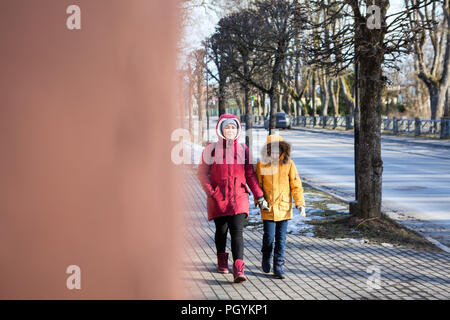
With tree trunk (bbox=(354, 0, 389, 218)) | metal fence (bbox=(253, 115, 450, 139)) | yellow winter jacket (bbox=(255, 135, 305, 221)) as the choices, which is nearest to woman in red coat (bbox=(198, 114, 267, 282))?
yellow winter jacket (bbox=(255, 135, 305, 221))

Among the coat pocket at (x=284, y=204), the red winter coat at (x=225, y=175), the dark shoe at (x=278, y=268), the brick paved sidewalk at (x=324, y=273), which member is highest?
the red winter coat at (x=225, y=175)

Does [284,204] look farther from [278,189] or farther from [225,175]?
[225,175]

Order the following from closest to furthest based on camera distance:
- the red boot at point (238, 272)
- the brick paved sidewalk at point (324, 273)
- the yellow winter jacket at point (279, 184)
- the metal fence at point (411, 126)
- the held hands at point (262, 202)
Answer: the brick paved sidewalk at point (324, 273) → the red boot at point (238, 272) → the held hands at point (262, 202) → the yellow winter jacket at point (279, 184) → the metal fence at point (411, 126)

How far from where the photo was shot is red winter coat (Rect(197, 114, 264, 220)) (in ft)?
16.8

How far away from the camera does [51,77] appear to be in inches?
61.7

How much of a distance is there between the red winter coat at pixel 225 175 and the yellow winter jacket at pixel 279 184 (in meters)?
0.20

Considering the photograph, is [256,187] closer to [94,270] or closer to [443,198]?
[94,270]

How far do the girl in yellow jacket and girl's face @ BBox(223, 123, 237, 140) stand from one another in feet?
1.54

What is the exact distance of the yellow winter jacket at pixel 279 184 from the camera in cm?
533

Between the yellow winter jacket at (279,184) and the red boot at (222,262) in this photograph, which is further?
the red boot at (222,262)

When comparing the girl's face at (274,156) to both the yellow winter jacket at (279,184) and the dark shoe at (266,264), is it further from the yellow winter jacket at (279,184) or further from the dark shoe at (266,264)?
the dark shoe at (266,264)

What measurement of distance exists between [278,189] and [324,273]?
1.03 metres

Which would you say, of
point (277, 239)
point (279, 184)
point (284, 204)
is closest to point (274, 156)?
point (279, 184)

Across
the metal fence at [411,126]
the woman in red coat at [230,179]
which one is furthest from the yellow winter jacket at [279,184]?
the metal fence at [411,126]
